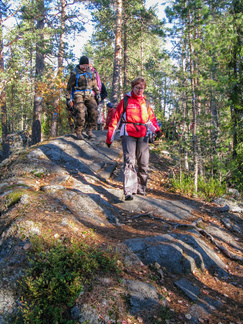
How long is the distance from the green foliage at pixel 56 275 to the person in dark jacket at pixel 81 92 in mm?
5010

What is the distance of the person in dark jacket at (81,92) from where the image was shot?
280 inches

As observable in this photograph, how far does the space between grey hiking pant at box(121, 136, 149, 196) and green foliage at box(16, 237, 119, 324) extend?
2.07m

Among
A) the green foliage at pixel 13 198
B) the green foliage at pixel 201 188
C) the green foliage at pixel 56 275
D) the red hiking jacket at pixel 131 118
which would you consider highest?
the red hiking jacket at pixel 131 118

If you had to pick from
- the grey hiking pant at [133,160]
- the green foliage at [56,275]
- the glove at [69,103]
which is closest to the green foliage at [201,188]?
the grey hiking pant at [133,160]

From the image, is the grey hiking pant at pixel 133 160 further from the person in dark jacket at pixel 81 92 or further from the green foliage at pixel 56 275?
the person in dark jacket at pixel 81 92

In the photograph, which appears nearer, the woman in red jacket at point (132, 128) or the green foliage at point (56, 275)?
the green foliage at point (56, 275)

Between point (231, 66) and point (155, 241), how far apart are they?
6925mm

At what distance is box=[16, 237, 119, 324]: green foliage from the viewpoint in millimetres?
2229

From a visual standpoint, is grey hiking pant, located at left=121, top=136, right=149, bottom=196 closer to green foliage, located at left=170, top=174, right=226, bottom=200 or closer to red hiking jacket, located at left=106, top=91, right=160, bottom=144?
red hiking jacket, located at left=106, top=91, right=160, bottom=144

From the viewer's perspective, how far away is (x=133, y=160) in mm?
4977

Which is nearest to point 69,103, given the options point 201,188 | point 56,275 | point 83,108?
point 83,108

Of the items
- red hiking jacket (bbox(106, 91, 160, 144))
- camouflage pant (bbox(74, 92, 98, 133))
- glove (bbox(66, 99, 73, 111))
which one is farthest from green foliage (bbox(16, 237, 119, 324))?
glove (bbox(66, 99, 73, 111))

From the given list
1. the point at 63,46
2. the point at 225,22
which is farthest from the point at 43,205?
the point at 63,46

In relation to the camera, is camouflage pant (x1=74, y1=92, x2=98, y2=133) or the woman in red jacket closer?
the woman in red jacket
